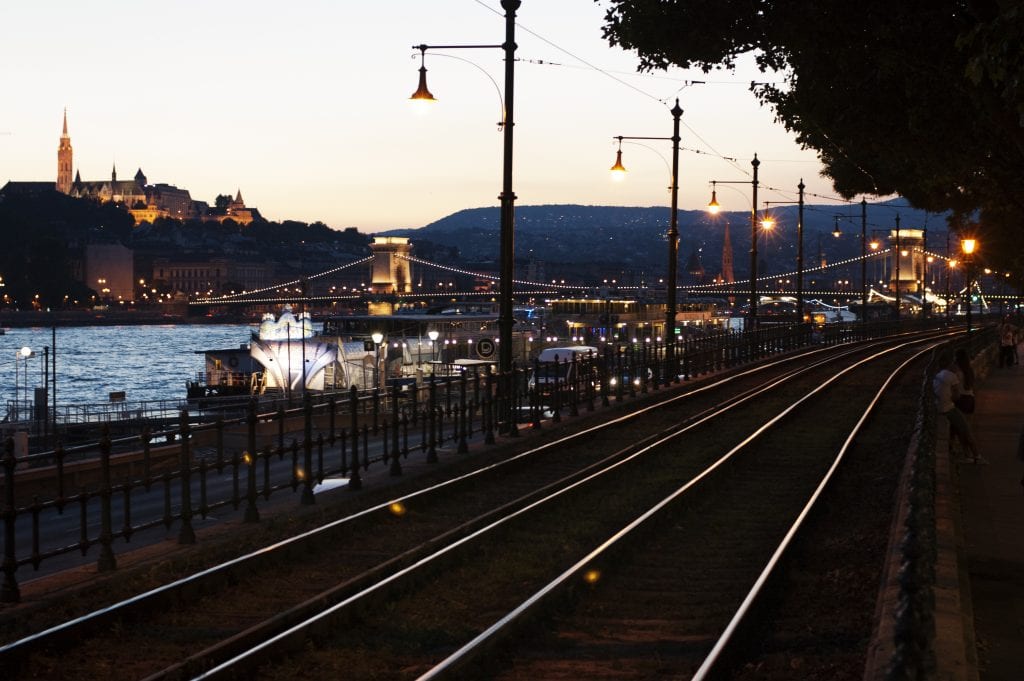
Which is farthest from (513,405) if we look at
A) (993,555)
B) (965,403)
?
(993,555)

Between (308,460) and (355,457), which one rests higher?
(308,460)

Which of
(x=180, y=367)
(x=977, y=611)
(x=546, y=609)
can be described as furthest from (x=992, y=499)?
(x=180, y=367)

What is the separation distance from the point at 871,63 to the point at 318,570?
37.2 ft

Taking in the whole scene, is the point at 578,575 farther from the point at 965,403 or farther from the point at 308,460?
the point at 965,403

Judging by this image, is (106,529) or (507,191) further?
(507,191)

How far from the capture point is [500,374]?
2095 cm

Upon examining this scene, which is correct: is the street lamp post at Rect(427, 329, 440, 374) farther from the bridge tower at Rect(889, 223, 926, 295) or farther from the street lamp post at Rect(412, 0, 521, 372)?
the bridge tower at Rect(889, 223, 926, 295)

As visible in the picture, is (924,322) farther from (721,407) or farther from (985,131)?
(985,131)

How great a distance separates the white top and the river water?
54.5 metres

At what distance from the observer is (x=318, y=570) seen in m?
11.3

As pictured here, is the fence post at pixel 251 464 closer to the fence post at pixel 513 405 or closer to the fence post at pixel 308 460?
the fence post at pixel 308 460

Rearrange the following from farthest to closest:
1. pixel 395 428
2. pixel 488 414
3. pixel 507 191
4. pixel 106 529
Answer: pixel 507 191
pixel 488 414
pixel 395 428
pixel 106 529

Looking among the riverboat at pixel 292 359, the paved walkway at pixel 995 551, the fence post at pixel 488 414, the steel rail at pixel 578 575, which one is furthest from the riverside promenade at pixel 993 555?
the riverboat at pixel 292 359

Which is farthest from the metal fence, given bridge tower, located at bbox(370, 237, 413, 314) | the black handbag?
bridge tower, located at bbox(370, 237, 413, 314)
